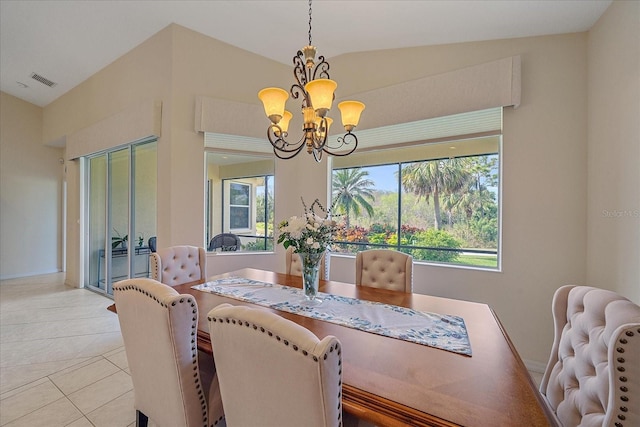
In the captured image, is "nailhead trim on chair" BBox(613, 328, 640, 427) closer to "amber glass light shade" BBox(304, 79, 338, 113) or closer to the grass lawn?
Result: "amber glass light shade" BBox(304, 79, 338, 113)

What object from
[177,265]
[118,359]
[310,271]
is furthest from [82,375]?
[310,271]

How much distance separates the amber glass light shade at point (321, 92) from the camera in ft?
5.62

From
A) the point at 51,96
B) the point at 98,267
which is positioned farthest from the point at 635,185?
the point at 51,96

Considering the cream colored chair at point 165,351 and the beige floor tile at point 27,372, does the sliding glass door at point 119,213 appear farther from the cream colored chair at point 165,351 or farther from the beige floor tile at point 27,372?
the cream colored chair at point 165,351

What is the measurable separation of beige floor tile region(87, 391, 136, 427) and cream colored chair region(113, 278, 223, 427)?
2.55 ft

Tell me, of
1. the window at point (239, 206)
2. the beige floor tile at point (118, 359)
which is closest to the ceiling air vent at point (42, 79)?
the window at point (239, 206)

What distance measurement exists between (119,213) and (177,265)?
8.63ft

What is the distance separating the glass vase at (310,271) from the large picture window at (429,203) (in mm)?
1380

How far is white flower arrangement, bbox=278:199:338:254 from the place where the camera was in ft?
5.77

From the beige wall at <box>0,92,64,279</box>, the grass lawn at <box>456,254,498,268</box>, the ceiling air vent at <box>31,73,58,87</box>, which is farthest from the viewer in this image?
the beige wall at <box>0,92,64,279</box>

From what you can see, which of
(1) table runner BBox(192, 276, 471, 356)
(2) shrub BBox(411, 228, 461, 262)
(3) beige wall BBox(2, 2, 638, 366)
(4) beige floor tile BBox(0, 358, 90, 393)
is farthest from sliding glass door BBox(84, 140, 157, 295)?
(2) shrub BBox(411, 228, 461, 262)

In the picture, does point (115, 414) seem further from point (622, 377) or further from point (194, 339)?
point (622, 377)

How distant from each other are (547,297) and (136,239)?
4.95 metres

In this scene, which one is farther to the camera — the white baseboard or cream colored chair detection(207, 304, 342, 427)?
the white baseboard
